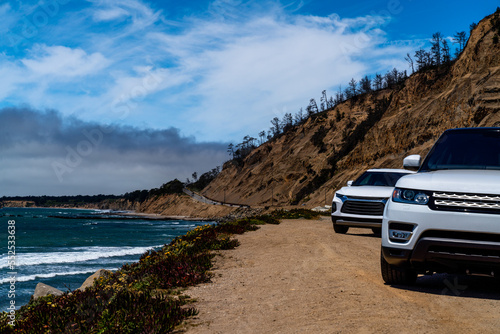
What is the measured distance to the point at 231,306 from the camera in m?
5.37

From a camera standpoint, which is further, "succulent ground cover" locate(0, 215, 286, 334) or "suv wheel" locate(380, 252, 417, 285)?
"suv wheel" locate(380, 252, 417, 285)

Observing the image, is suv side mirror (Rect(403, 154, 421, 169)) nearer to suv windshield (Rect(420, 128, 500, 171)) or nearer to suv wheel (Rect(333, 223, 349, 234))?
suv windshield (Rect(420, 128, 500, 171))

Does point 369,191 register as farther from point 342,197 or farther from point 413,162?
point 413,162

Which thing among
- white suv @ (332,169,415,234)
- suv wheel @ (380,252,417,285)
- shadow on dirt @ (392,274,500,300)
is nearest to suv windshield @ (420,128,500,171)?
suv wheel @ (380,252,417,285)

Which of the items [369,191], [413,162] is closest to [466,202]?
[413,162]

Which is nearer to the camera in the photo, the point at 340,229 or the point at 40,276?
the point at 340,229

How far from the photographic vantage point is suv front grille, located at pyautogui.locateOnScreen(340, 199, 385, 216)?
41.1 feet

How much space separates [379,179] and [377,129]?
5037cm

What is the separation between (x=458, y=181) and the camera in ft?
16.8

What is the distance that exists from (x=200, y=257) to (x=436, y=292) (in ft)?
15.2

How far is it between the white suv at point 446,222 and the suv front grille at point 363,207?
672 centimetres

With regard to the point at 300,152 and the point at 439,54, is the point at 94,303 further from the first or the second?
the point at 439,54

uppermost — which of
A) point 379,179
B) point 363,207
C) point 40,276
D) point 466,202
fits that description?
point 379,179

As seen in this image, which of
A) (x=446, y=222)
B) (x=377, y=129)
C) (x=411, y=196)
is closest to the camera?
(x=446, y=222)
